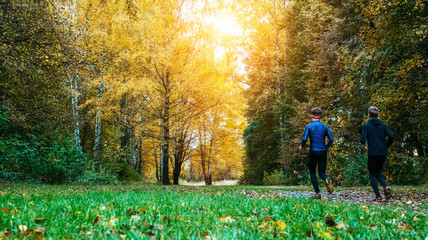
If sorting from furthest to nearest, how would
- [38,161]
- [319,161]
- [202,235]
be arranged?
1. [38,161]
2. [319,161]
3. [202,235]

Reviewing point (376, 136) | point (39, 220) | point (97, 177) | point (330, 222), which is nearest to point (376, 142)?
point (376, 136)

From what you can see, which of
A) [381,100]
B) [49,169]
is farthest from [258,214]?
[49,169]

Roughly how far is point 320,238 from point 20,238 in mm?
2351

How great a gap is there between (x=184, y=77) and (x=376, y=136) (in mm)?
9287

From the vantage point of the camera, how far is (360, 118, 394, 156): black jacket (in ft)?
20.9

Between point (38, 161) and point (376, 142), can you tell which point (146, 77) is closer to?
point (38, 161)

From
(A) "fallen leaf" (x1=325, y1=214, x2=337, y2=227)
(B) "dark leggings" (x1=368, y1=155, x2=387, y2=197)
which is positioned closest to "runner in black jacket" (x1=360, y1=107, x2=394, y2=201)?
(B) "dark leggings" (x1=368, y1=155, x2=387, y2=197)

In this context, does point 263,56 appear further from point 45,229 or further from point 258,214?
point 45,229

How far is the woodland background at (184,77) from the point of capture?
874cm

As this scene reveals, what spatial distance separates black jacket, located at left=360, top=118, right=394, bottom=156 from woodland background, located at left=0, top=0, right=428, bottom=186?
291cm

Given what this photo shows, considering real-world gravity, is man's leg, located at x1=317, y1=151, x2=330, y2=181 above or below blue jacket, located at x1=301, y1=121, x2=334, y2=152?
below

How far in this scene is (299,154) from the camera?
51.5 ft

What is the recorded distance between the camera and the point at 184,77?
44.7 feet

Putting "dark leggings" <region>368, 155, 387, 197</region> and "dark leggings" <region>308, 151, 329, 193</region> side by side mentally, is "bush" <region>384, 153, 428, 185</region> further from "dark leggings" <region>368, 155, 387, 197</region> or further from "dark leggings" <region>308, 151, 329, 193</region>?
"dark leggings" <region>308, 151, 329, 193</region>
